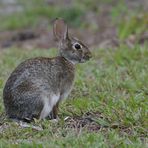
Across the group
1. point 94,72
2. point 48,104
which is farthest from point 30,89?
point 94,72

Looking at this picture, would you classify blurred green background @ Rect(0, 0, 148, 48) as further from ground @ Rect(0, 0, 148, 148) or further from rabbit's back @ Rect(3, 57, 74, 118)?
rabbit's back @ Rect(3, 57, 74, 118)

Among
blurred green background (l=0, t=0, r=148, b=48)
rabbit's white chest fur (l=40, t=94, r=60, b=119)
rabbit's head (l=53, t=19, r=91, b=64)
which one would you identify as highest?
rabbit's head (l=53, t=19, r=91, b=64)

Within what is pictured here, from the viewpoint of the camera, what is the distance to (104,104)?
7.32 metres

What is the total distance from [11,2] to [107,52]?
6.52 meters

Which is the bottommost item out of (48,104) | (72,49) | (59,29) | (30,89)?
(48,104)

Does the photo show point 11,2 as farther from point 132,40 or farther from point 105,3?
point 132,40

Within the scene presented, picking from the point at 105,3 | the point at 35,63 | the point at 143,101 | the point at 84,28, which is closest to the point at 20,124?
the point at 35,63

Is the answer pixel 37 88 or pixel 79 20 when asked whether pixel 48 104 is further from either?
pixel 79 20

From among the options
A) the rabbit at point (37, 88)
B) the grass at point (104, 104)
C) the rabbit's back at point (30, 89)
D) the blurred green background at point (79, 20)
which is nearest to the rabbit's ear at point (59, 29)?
→ the rabbit at point (37, 88)

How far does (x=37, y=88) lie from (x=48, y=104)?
0.21 m

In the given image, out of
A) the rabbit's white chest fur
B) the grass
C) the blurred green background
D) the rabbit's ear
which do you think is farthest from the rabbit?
the blurred green background

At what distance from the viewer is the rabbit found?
6.54 meters

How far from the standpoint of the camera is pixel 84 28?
554 inches

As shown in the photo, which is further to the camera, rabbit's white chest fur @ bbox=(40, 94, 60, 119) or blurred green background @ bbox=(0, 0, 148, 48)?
blurred green background @ bbox=(0, 0, 148, 48)
